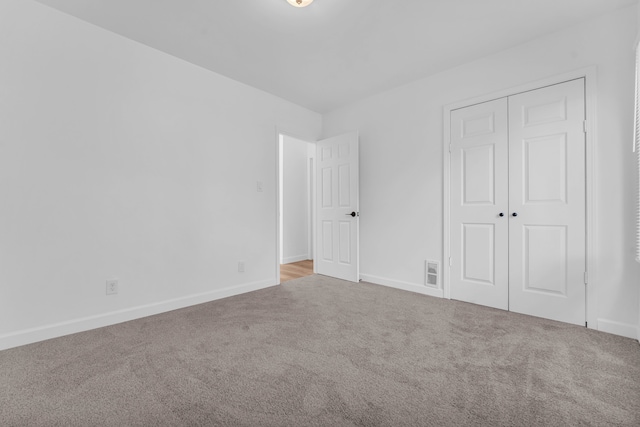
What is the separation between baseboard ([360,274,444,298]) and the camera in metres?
3.14

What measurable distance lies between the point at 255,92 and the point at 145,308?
2664 mm

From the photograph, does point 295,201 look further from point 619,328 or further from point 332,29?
point 619,328

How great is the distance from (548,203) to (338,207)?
232 centimetres

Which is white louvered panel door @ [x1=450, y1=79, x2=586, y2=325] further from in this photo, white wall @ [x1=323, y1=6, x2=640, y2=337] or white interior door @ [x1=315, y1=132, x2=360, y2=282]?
white interior door @ [x1=315, y1=132, x2=360, y2=282]

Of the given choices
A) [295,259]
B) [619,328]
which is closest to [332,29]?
[619,328]

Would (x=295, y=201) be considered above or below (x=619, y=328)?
above

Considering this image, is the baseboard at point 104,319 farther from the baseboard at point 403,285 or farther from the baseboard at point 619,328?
the baseboard at point 619,328

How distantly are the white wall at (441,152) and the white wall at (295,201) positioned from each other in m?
1.47

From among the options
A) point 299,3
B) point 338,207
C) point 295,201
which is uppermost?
point 299,3

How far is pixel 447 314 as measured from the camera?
8.47 ft

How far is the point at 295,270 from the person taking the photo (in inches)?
182

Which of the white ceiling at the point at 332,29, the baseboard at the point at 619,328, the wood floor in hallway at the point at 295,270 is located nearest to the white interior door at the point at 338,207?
the wood floor in hallway at the point at 295,270

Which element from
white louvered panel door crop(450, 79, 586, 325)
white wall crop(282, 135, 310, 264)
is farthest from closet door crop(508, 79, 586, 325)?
white wall crop(282, 135, 310, 264)

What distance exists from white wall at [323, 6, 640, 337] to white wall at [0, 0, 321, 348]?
1600 millimetres
